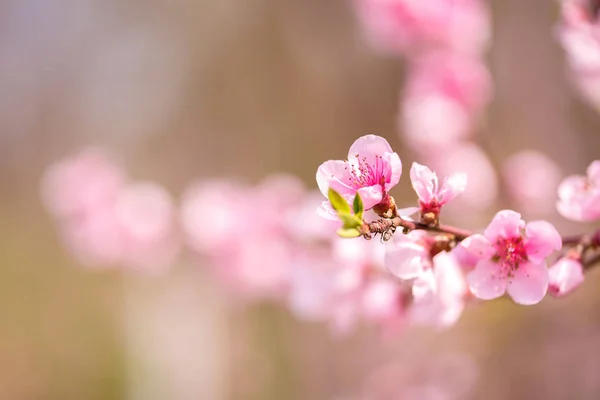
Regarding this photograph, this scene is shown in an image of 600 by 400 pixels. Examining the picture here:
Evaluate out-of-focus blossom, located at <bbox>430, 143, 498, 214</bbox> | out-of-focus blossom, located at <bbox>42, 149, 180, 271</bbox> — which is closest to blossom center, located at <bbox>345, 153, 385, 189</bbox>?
out-of-focus blossom, located at <bbox>430, 143, 498, 214</bbox>

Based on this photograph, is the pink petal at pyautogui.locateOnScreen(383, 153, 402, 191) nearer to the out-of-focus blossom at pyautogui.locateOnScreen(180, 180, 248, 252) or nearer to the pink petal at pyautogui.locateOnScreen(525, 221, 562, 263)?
the pink petal at pyautogui.locateOnScreen(525, 221, 562, 263)

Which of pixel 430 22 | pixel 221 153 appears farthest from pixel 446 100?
pixel 221 153

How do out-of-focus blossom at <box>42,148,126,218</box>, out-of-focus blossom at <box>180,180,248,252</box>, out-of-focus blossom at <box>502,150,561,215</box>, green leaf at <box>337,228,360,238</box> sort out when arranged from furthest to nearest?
out-of-focus blossom at <box>42,148,126,218</box> → out-of-focus blossom at <box>180,180,248,252</box> → out-of-focus blossom at <box>502,150,561,215</box> → green leaf at <box>337,228,360,238</box>

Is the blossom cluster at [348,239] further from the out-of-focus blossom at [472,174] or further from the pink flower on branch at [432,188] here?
the out-of-focus blossom at [472,174]

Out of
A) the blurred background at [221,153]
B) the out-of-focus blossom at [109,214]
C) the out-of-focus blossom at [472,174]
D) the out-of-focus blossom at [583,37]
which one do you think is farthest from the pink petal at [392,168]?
the out-of-focus blossom at [109,214]

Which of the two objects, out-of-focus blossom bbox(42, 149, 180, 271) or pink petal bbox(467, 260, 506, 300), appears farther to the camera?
out-of-focus blossom bbox(42, 149, 180, 271)

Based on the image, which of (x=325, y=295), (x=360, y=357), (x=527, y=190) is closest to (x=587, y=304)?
(x=527, y=190)

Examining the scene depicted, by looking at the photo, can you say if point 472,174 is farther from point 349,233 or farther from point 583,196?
point 349,233
